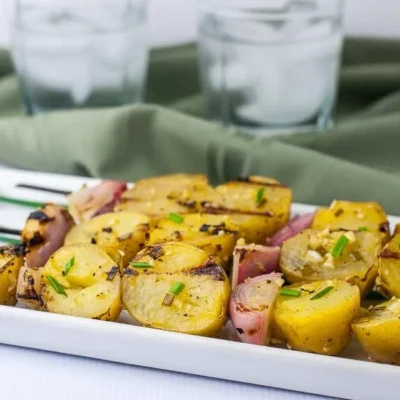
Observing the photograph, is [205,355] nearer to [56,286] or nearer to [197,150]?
[56,286]

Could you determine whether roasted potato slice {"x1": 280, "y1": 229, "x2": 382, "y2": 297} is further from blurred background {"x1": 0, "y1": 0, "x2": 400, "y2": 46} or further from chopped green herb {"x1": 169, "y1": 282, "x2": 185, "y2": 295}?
blurred background {"x1": 0, "y1": 0, "x2": 400, "y2": 46}

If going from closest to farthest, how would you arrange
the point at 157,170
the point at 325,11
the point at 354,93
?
the point at 157,170, the point at 325,11, the point at 354,93

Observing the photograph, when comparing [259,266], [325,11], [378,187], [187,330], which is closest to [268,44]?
[325,11]

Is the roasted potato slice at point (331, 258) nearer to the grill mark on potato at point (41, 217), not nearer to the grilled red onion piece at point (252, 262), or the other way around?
the grilled red onion piece at point (252, 262)

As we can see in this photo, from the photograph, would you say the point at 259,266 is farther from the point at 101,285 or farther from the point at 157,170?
the point at 157,170

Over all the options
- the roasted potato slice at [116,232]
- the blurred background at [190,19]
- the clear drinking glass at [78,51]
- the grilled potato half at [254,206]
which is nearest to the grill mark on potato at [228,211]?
the grilled potato half at [254,206]

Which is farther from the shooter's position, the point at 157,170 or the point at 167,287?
the point at 157,170

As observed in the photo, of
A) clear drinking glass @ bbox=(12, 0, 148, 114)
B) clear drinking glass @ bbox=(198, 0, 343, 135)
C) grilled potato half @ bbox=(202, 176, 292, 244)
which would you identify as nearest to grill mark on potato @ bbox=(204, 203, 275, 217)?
grilled potato half @ bbox=(202, 176, 292, 244)
